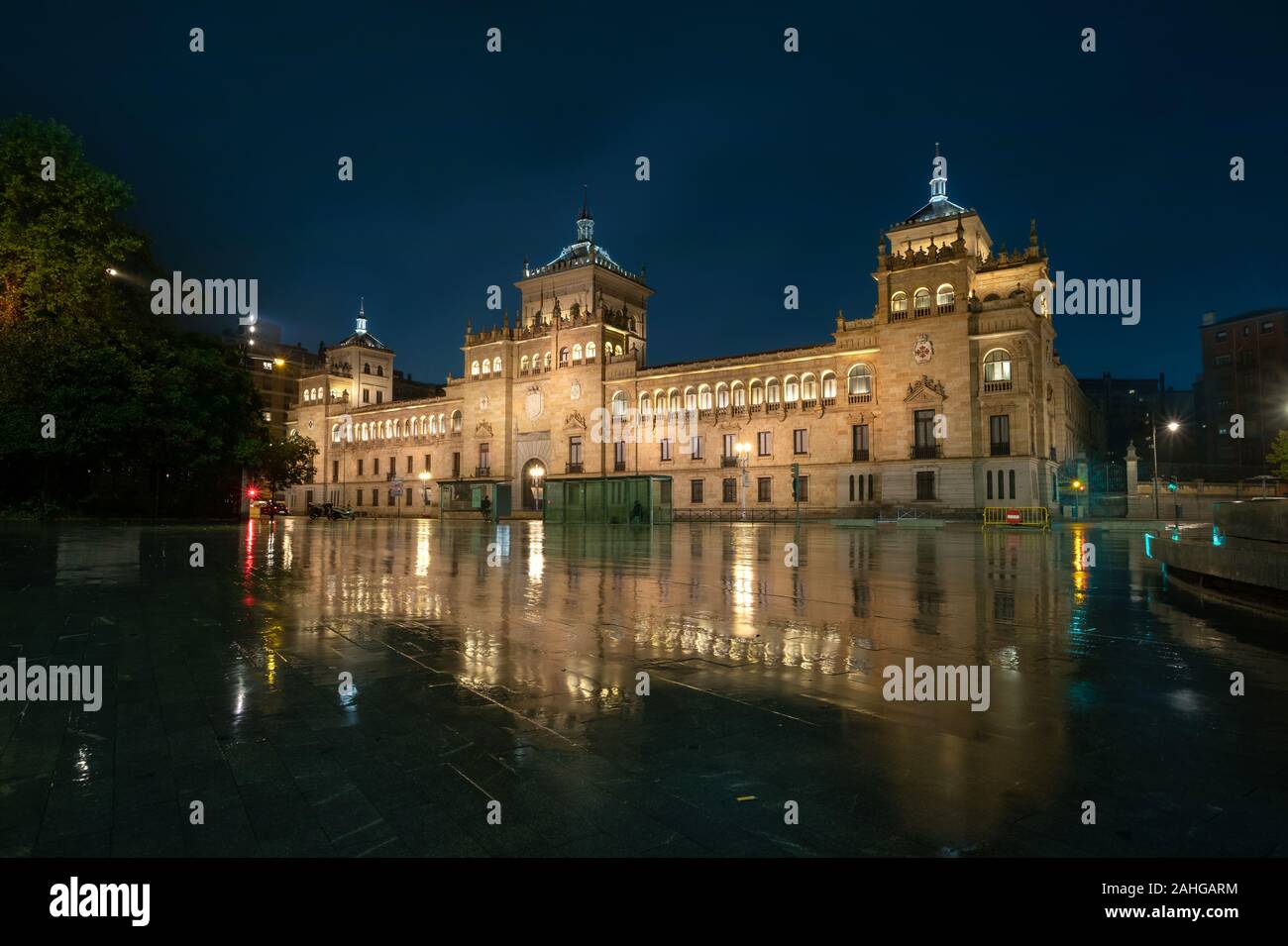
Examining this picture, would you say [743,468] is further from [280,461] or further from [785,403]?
[280,461]

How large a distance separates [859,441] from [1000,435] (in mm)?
8822

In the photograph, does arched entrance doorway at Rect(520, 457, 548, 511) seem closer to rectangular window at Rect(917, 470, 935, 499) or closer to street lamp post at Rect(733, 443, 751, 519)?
street lamp post at Rect(733, 443, 751, 519)

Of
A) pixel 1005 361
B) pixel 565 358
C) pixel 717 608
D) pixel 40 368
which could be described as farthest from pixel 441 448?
pixel 717 608

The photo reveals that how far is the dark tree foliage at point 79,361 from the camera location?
26.9 meters

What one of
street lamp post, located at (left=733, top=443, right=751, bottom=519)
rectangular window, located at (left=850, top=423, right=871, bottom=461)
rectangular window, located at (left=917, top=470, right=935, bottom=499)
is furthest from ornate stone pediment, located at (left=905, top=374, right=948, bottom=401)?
street lamp post, located at (left=733, top=443, right=751, bottom=519)

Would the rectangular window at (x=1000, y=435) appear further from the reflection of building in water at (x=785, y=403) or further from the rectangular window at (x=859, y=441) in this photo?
the rectangular window at (x=859, y=441)

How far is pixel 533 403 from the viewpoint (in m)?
63.0

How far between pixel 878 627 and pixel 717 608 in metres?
2.05

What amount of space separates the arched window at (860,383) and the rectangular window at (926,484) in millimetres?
6619

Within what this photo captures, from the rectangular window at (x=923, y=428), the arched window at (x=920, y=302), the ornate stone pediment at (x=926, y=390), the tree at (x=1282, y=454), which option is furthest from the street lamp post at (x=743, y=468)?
the tree at (x=1282, y=454)

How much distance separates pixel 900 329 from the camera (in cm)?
4588

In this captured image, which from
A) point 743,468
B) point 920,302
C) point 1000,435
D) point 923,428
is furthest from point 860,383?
point 743,468
